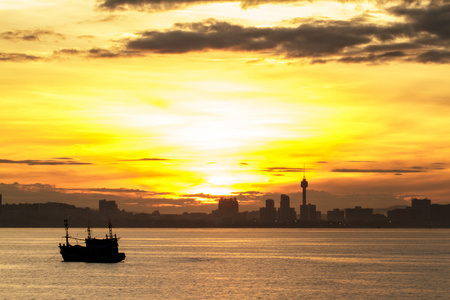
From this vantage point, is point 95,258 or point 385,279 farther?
point 95,258

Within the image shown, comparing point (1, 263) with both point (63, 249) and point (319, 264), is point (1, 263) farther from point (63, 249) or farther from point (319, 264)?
point (319, 264)

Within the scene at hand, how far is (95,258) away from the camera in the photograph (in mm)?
184125

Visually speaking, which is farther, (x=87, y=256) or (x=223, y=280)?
(x=87, y=256)

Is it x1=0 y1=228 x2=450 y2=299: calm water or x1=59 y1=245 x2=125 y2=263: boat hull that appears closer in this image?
x1=0 y1=228 x2=450 y2=299: calm water

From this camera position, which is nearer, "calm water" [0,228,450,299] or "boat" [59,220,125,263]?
"calm water" [0,228,450,299]

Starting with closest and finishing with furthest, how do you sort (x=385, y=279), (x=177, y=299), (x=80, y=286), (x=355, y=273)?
(x=177, y=299) < (x=80, y=286) < (x=385, y=279) < (x=355, y=273)

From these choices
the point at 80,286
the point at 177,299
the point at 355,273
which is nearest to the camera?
the point at 177,299

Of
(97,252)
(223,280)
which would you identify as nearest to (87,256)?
(97,252)

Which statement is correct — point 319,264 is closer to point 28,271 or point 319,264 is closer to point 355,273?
point 355,273

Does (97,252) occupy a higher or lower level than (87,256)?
higher

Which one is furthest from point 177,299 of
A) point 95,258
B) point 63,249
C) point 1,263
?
point 1,263

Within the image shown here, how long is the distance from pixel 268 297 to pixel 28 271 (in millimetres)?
76058

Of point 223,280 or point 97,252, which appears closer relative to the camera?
point 223,280

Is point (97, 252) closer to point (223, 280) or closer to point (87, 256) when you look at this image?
point (87, 256)
